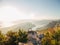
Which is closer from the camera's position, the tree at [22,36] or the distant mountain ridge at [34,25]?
the tree at [22,36]

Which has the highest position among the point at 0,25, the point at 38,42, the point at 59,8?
the point at 59,8

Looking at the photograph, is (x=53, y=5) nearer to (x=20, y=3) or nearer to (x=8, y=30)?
(x=20, y=3)

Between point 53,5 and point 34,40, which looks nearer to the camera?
point 34,40

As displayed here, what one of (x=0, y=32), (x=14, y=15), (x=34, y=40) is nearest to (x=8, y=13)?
(x=14, y=15)

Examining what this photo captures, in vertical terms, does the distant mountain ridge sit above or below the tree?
above

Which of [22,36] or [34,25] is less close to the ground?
[34,25]

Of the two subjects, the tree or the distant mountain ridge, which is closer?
the tree

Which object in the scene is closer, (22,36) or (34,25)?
(22,36)

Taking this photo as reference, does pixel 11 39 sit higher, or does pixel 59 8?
pixel 59 8

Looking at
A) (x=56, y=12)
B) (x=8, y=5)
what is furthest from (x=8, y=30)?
(x=56, y=12)

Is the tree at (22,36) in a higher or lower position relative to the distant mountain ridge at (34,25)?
lower
